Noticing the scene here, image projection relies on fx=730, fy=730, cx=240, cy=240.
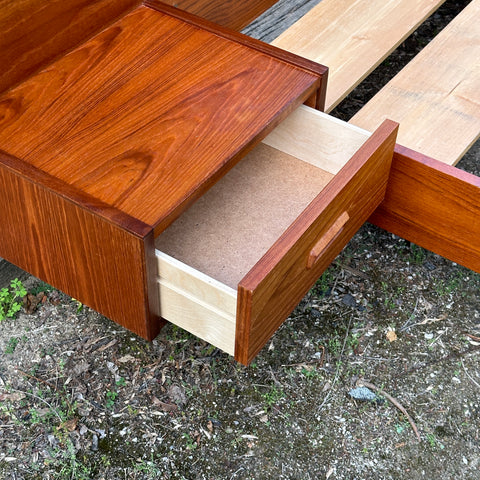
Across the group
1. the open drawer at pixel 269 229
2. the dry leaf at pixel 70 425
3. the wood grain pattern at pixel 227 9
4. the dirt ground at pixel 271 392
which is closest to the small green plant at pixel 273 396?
the dirt ground at pixel 271 392

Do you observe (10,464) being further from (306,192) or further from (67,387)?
(306,192)

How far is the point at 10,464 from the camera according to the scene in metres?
1.66

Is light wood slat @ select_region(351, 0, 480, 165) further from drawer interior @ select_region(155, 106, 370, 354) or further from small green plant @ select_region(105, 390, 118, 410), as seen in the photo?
small green plant @ select_region(105, 390, 118, 410)

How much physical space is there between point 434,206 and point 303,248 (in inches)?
19.1

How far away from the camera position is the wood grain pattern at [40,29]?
5.07 ft

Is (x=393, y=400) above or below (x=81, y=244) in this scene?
below

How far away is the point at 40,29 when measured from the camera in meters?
1.62

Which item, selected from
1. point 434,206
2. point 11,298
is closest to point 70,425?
point 11,298

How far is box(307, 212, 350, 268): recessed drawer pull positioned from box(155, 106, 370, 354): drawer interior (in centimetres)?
17

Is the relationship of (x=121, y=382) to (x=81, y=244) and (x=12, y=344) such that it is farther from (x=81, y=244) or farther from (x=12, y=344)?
(x=81, y=244)

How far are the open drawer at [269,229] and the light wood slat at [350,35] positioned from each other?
0.31 m

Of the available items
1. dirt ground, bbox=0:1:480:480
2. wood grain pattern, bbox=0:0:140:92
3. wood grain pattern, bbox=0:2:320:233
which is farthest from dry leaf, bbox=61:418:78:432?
wood grain pattern, bbox=0:0:140:92

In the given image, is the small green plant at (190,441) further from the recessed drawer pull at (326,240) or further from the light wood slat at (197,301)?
the recessed drawer pull at (326,240)

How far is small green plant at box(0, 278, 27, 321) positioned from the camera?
1926 mm
